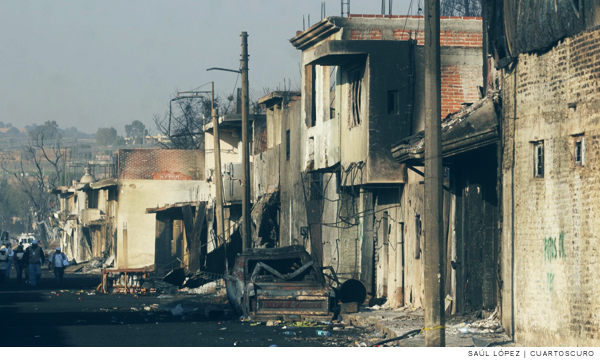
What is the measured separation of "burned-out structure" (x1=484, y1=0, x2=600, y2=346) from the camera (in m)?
12.8

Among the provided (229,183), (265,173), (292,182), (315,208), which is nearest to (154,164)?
(229,183)

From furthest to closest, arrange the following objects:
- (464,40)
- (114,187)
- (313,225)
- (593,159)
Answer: (114,187) < (313,225) < (464,40) < (593,159)

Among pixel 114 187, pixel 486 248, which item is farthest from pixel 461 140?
pixel 114 187

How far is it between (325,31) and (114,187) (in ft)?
122

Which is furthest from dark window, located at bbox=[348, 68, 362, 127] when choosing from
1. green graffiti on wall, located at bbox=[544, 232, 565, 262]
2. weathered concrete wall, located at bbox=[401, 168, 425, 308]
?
green graffiti on wall, located at bbox=[544, 232, 565, 262]

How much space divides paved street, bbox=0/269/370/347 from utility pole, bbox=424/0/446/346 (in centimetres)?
296

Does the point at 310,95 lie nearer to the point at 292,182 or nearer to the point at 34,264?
the point at 292,182

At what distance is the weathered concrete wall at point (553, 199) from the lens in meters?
12.7

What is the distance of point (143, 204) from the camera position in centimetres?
5697

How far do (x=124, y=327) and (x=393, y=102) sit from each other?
926cm

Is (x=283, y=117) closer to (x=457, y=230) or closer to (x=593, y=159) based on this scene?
(x=457, y=230)

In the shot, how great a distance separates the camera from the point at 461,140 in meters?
17.1

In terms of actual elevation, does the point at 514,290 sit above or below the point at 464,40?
below

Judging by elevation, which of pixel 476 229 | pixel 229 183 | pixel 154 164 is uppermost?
pixel 154 164
